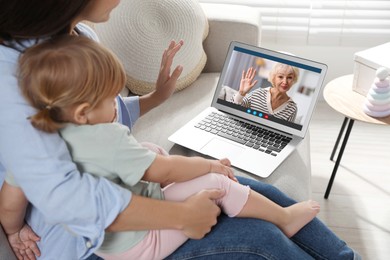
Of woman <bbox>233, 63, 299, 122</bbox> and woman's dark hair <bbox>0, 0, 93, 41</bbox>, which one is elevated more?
woman's dark hair <bbox>0, 0, 93, 41</bbox>

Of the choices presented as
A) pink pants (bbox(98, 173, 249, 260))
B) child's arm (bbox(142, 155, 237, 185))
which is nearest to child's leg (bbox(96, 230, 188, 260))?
pink pants (bbox(98, 173, 249, 260))

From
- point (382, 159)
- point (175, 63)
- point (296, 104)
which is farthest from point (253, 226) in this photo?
point (382, 159)

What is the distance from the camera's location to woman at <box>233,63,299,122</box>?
1442mm

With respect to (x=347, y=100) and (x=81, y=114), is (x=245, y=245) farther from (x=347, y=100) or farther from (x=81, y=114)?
(x=347, y=100)

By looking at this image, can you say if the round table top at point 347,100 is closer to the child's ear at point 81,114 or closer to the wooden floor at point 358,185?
the wooden floor at point 358,185

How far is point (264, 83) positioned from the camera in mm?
1490

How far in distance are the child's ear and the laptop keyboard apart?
660mm

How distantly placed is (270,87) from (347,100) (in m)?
0.40

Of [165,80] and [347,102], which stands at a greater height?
[165,80]

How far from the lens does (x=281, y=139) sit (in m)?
1.45

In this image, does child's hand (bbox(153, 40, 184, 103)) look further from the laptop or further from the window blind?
the window blind

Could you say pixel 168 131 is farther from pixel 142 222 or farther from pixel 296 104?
pixel 142 222

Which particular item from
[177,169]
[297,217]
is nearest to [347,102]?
[297,217]

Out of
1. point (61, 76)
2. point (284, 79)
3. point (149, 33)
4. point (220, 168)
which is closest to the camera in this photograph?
point (61, 76)
